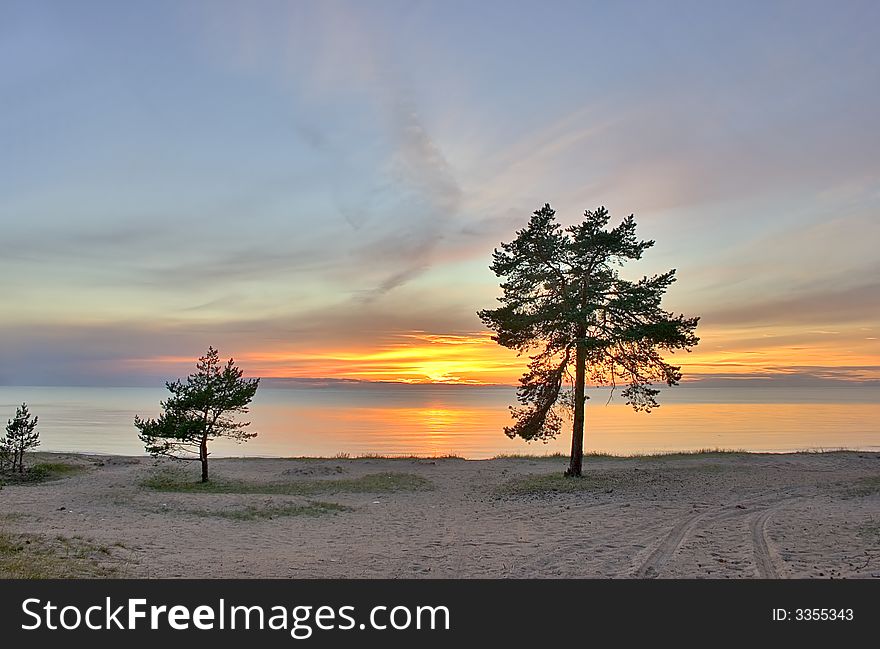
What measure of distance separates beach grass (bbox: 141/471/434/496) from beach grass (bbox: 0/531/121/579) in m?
11.0

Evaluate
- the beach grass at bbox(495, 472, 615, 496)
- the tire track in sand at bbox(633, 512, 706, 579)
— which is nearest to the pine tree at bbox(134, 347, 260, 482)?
the beach grass at bbox(495, 472, 615, 496)

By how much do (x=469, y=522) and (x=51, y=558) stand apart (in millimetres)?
9726

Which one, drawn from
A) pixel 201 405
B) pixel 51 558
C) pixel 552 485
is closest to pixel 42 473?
pixel 201 405

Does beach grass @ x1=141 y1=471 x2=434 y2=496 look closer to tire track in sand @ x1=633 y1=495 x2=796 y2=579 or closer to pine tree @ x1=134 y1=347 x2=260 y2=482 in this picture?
pine tree @ x1=134 y1=347 x2=260 y2=482

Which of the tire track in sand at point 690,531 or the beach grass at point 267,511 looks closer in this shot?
the tire track in sand at point 690,531

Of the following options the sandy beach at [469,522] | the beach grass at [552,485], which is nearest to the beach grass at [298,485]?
the sandy beach at [469,522]

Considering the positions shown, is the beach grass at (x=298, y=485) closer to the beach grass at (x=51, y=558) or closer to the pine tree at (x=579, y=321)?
the pine tree at (x=579, y=321)

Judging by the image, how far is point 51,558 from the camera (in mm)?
10453

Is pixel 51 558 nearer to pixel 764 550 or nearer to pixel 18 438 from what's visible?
pixel 764 550

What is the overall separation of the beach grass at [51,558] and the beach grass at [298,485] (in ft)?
36.2

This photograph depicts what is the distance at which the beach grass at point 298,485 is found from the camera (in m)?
23.6
